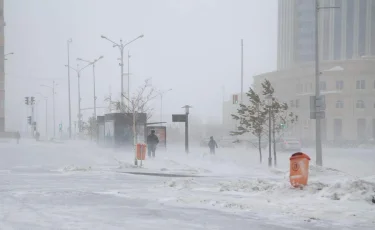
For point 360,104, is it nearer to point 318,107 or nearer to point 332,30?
point 332,30

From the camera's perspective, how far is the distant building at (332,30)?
101 metres

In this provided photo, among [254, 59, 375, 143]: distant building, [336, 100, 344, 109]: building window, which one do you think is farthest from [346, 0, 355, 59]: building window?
[336, 100, 344, 109]: building window

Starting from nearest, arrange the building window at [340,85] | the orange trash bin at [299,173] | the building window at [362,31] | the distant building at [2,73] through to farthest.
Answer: the orange trash bin at [299,173] < the building window at [340,85] < the distant building at [2,73] < the building window at [362,31]

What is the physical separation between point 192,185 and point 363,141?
47.0 m

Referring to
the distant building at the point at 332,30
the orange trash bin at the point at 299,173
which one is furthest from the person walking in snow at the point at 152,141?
the distant building at the point at 332,30

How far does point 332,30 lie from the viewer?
104250mm

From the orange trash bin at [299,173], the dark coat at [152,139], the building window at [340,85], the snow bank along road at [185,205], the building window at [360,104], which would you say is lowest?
the snow bank along road at [185,205]

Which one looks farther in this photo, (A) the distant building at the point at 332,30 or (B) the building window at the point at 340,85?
Answer: (A) the distant building at the point at 332,30

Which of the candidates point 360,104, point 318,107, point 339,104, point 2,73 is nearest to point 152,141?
point 318,107

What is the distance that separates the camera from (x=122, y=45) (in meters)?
40.4

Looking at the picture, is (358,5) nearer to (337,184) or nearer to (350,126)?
(350,126)

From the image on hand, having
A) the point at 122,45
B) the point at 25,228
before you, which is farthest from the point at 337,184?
the point at 122,45

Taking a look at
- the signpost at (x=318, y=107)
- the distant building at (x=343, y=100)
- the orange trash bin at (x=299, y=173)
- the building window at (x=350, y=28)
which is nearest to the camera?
the orange trash bin at (x=299, y=173)

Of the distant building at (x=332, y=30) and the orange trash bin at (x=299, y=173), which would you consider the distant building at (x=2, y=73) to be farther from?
the orange trash bin at (x=299, y=173)
